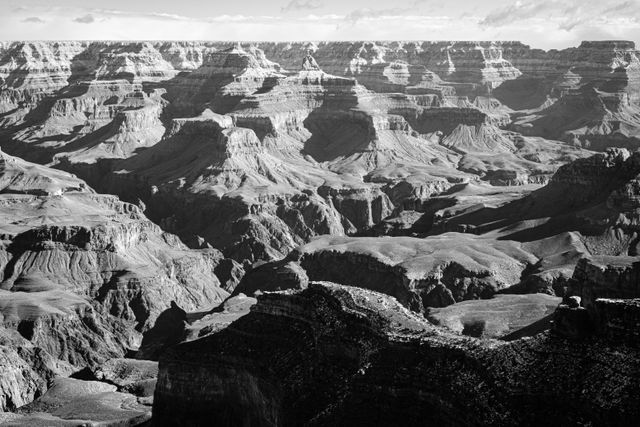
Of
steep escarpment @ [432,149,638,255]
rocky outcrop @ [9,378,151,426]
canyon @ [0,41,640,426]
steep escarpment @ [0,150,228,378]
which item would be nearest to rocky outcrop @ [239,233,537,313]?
canyon @ [0,41,640,426]

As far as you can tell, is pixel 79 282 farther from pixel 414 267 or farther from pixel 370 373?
pixel 370 373

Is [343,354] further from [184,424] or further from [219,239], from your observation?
[219,239]

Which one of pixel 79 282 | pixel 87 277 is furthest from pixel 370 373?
pixel 87 277

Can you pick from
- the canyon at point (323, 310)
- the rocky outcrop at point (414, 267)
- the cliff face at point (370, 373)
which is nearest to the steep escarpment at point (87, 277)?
the canyon at point (323, 310)

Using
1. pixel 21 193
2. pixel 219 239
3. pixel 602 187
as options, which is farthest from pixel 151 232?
pixel 602 187

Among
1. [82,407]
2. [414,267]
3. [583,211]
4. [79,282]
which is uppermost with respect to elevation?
[583,211]

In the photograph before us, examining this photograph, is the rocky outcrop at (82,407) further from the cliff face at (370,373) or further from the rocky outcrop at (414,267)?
the rocky outcrop at (414,267)

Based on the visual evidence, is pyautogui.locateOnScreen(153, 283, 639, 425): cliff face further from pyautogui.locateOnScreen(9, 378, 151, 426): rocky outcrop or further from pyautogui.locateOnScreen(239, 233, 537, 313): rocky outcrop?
pyautogui.locateOnScreen(239, 233, 537, 313): rocky outcrop

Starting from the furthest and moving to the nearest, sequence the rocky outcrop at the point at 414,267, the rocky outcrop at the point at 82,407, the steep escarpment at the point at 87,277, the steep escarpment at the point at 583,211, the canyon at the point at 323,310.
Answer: the steep escarpment at the point at 583,211 → the rocky outcrop at the point at 414,267 → the steep escarpment at the point at 87,277 → the rocky outcrop at the point at 82,407 → the canyon at the point at 323,310
